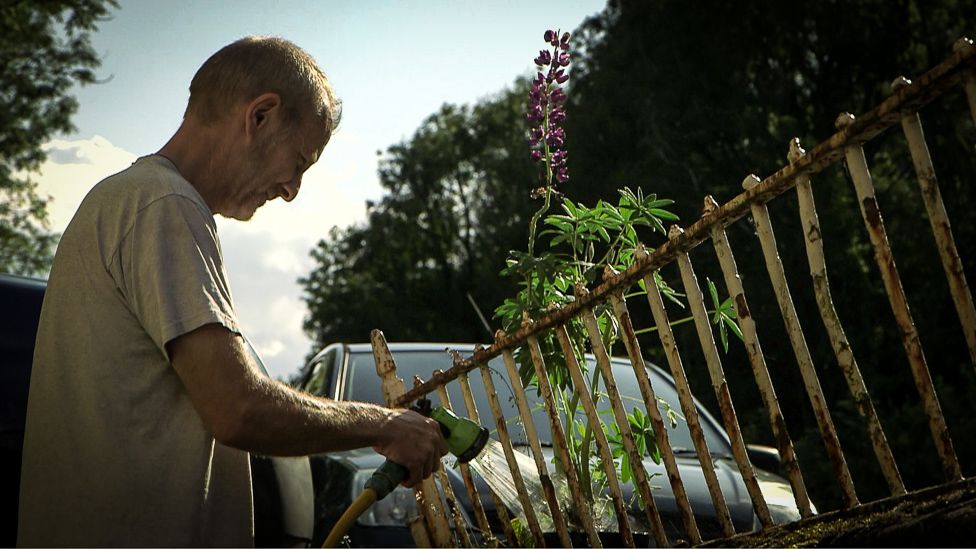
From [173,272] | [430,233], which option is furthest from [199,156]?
[430,233]

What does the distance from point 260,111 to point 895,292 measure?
4.78ft

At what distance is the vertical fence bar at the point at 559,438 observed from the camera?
9.79 feet

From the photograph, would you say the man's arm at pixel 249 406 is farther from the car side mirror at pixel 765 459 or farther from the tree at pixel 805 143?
the tree at pixel 805 143

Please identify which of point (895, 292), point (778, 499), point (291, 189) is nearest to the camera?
point (895, 292)

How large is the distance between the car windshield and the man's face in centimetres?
260

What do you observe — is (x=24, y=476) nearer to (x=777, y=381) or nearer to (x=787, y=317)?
(x=787, y=317)

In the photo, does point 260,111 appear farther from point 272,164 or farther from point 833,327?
point 833,327

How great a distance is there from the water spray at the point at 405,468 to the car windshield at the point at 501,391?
2306 mm

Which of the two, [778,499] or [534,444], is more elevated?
[534,444]

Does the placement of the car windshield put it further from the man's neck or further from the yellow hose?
the man's neck

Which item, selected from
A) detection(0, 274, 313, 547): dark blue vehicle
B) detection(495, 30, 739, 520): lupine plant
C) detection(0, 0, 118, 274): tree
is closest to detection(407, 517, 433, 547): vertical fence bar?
detection(495, 30, 739, 520): lupine plant

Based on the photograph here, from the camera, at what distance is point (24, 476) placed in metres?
2.06

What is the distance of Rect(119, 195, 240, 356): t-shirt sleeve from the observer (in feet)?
6.07

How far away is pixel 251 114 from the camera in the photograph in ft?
7.07
